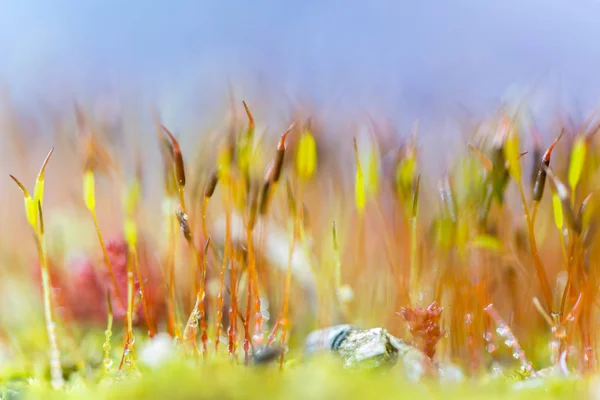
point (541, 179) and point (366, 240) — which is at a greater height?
point (541, 179)

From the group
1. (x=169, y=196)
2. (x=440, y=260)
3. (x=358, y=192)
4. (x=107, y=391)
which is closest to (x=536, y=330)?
(x=440, y=260)

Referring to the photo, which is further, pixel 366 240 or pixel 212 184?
pixel 366 240

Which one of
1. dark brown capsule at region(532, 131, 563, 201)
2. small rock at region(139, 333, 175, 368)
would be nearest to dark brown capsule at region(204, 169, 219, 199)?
small rock at region(139, 333, 175, 368)

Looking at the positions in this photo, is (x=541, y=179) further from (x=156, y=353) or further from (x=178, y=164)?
(x=156, y=353)

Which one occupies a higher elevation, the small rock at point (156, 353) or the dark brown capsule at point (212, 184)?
the dark brown capsule at point (212, 184)

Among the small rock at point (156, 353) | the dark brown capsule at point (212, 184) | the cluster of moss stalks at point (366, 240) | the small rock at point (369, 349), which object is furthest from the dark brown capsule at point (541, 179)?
the small rock at point (156, 353)

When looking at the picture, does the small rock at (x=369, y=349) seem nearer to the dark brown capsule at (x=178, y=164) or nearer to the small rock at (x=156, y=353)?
the small rock at (x=156, y=353)

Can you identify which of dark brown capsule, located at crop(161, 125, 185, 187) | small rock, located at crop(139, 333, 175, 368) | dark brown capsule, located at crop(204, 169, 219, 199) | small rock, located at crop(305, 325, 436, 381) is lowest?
small rock, located at crop(305, 325, 436, 381)

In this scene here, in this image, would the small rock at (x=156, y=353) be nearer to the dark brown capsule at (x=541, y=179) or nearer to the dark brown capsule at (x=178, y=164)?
the dark brown capsule at (x=178, y=164)

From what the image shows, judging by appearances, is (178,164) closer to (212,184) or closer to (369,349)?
(212,184)

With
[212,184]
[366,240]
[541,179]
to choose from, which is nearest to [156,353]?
[212,184]

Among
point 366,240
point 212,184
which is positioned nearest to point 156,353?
point 212,184

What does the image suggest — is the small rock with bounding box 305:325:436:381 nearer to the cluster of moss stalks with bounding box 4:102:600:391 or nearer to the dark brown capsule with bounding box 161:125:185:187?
the cluster of moss stalks with bounding box 4:102:600:391

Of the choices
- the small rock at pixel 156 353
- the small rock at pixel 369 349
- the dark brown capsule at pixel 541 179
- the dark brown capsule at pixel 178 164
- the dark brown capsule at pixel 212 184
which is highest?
the dark brown capsule at pixel 178 164
